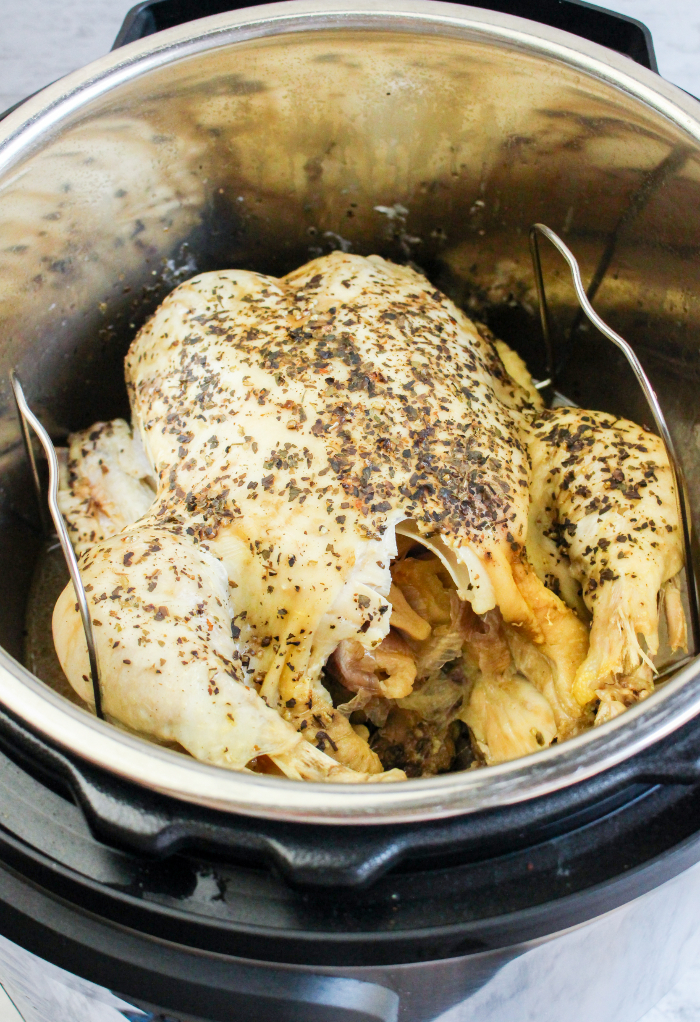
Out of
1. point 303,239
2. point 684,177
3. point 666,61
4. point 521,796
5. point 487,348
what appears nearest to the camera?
point 521,796

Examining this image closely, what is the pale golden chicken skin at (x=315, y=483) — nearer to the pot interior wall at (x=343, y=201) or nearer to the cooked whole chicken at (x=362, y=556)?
the cooked whole chicken at (x=362, y=556)

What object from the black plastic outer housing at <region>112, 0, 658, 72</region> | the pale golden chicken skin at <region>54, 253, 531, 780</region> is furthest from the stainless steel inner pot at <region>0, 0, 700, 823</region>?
the pale golden chicken skin at <region>54, 253, 531, 780</region>

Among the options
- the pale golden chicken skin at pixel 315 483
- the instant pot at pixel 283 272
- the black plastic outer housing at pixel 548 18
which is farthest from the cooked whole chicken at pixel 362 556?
the black plastic outer housing at pixel 548 18

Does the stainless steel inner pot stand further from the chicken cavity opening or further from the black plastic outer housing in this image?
the chicken cavity opening

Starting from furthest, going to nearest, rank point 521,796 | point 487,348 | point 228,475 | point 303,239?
point 303,239 < point 487,348 < point 228,475 < point 521,796

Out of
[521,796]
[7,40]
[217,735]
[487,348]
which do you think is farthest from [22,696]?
[7,40]

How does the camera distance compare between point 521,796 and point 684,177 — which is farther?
point 684,177

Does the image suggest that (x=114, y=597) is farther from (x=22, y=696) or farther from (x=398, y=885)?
(x=398, y=885)
